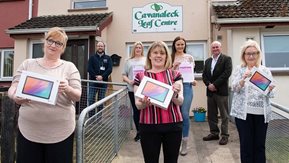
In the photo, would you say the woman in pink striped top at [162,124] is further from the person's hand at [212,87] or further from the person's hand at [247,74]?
the person's hand at [212,87]

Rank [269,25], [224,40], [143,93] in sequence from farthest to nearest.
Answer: [224,40], [269,25], [143,93]

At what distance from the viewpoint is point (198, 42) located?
10133 millimetres

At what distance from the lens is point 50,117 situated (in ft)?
9.51

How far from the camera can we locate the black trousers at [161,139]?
3.33m

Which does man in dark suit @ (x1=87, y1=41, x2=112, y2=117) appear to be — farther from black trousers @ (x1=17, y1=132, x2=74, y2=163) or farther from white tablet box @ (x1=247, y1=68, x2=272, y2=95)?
black trousers @ (x1=17, y1=132, x2=74, y2=163)

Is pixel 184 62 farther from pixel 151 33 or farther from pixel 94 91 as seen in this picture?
pixel 151 33

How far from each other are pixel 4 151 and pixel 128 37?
6780 mm

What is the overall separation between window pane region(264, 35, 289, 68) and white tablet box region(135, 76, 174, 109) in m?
6.40

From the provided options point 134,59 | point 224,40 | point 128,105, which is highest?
point 224,40

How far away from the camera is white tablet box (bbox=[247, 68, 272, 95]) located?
403cm

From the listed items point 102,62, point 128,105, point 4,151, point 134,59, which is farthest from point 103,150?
point 102,62

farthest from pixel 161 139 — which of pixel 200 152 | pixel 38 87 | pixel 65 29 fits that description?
pixel 65 29

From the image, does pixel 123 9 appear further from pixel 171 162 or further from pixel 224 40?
pixel 171 162

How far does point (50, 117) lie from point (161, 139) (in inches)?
46.0
